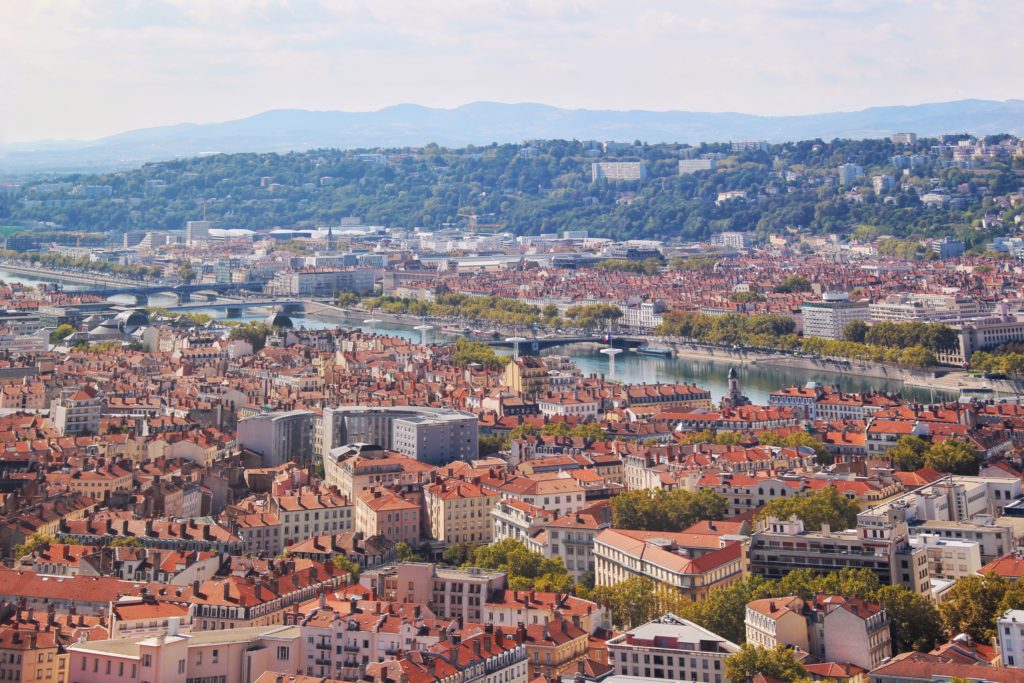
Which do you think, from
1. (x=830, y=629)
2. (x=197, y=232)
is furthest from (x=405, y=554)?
(x=197, y=232)

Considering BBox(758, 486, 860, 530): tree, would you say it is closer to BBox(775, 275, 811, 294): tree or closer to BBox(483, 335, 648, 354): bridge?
BBox(483, 335, 648, 354): bridge

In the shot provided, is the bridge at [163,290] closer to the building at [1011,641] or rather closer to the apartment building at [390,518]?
the apartment building at [390,518]

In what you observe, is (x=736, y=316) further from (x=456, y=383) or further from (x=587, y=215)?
(x=587, y=215)

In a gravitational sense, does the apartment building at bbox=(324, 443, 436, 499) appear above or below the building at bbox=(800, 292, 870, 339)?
above

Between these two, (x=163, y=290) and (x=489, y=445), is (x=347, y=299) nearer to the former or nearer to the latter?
(x=163, y=290)

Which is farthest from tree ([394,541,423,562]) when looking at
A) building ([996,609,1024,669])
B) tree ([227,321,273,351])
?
tree ([227,321,273,351])

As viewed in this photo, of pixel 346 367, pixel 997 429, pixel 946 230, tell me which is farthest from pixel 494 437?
pixel 946 230
